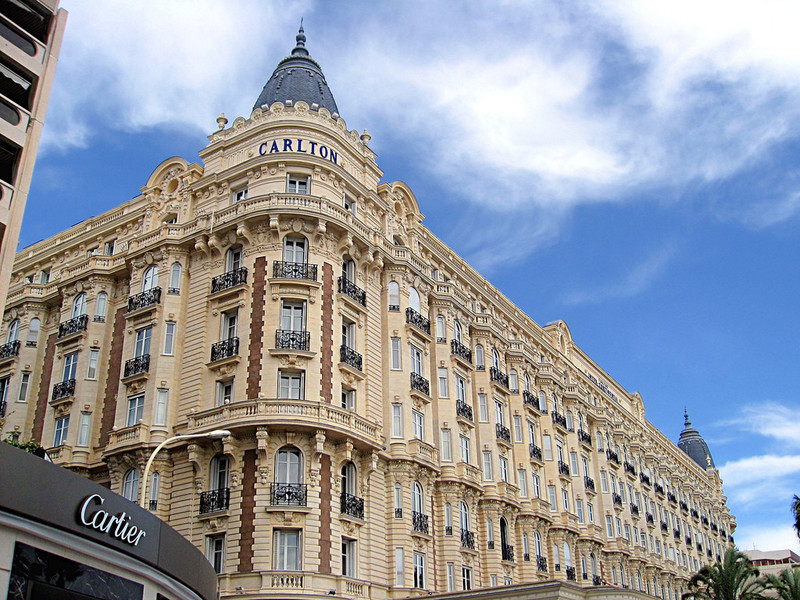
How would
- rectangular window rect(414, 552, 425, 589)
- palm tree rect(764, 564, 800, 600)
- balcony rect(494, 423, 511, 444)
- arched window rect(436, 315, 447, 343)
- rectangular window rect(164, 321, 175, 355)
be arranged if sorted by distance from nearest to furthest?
1. rectangular window rect(414, 552, 425, 589)
2. rectangular window rect(164, 321, 175, 355)
3. arched window rect(436, 315, 447, 343)
4. balcony rect(494, 423, 511, 444)
5. palm tree rect(764, 564, 800, 600)

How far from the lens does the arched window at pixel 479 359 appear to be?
51.9 metres

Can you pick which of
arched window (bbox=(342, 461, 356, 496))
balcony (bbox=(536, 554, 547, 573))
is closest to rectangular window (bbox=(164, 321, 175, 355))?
arched window (bbox=(342, 461, 356, 496))

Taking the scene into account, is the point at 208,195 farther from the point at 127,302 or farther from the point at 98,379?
the point at 98,379

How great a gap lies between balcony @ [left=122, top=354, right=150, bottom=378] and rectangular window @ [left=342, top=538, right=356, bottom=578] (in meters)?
13.4

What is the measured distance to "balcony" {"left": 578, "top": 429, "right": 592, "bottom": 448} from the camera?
64.8 metres

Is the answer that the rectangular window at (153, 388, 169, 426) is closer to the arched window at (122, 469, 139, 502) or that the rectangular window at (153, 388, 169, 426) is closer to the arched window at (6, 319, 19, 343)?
the arched window at (122, 469, 139, 502)

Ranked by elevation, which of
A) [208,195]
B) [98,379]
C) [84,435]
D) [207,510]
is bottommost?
[207,510]

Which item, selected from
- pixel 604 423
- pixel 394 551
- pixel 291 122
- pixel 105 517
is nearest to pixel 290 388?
pixel 394 551

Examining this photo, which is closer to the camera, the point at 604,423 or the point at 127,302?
the point at 127,302

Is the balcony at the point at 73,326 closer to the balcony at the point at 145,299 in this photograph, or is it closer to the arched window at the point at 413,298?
the balcony at the point at 145,299

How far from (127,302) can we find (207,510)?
14.4m

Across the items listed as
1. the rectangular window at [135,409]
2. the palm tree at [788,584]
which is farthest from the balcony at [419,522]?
the palm tree at [788,584]

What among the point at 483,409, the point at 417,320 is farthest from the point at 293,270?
the point at 483,409

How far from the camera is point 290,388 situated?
37.8 metres
